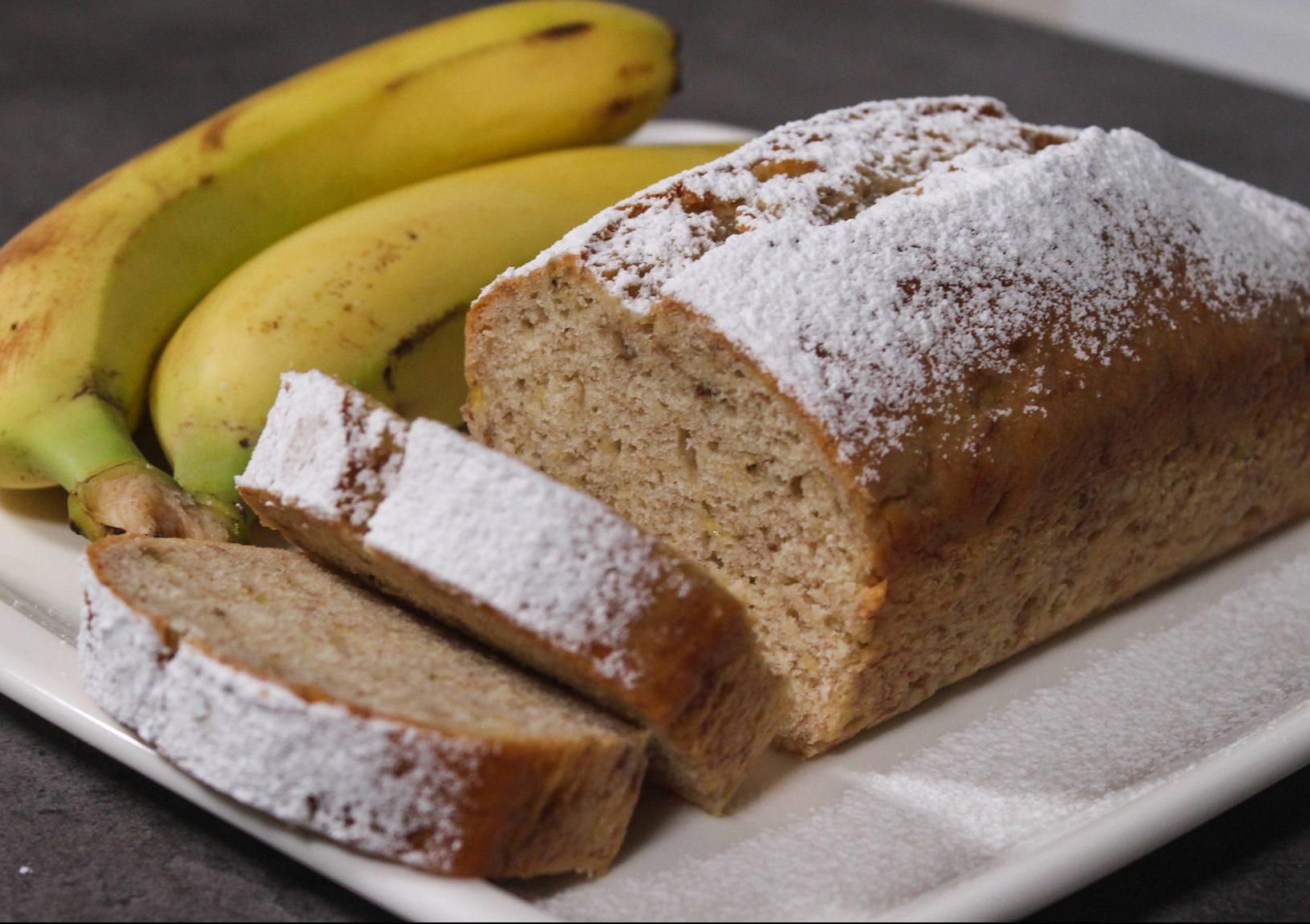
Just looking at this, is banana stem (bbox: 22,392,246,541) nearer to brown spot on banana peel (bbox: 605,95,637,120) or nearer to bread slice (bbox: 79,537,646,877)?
bread slice (bbox: 79,537,646,877)

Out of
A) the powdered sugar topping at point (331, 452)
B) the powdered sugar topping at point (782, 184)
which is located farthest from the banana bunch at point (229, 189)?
the powdered sugar topping at point (782, 184)

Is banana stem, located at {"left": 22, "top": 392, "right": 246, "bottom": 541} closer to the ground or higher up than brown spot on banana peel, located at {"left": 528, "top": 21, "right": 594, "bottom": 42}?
closer to the ground

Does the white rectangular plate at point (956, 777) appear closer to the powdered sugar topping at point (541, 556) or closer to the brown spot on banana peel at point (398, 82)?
the powdered sugar topping at point (541, 556)

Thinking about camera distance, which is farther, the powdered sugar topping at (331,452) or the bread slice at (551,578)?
the powdered sugar topping at (331,452)

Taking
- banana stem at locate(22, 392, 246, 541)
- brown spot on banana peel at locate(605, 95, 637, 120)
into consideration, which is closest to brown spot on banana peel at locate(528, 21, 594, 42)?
brown spot on banana peel at locate(605, 95, 637, 120)

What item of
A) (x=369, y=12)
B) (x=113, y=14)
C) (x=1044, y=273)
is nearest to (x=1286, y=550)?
(x=1044, y=273)

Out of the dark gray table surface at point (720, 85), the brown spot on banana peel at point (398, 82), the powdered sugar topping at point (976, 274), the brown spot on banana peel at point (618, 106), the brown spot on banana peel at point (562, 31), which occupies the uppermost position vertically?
the powdered sugar topping at point (976, 274)

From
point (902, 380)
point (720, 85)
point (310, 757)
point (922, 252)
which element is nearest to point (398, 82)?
point (922, 252)
